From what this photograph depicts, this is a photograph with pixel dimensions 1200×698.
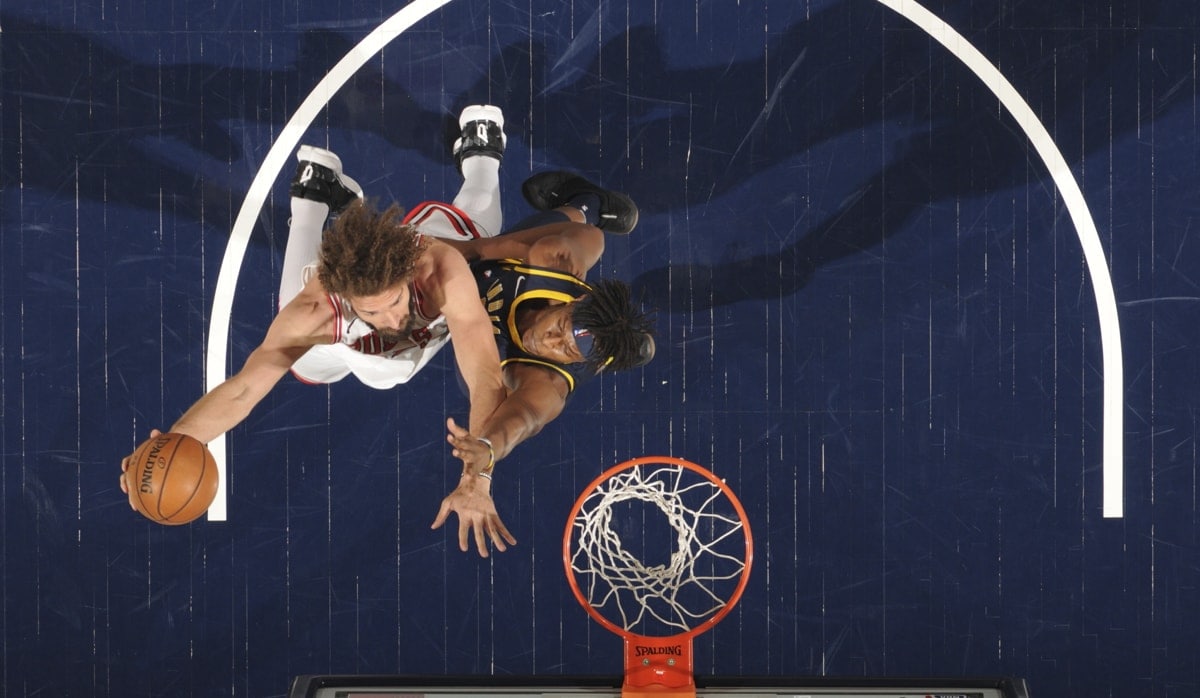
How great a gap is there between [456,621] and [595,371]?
6.15ft

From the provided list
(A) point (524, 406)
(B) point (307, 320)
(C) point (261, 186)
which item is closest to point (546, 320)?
(A) point (524, 406)

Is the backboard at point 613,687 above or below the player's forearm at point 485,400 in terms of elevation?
below

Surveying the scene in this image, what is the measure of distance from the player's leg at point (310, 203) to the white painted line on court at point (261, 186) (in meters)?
0.31

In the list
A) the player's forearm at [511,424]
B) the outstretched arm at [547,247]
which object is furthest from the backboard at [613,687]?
the outstretched arm at [547,247]

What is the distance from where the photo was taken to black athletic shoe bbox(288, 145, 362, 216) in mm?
4692

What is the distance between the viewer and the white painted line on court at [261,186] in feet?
16.8

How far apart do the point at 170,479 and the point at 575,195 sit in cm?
237

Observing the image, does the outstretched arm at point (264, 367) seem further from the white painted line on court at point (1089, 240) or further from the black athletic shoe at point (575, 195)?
the white painted line on court at point (1089, 240)

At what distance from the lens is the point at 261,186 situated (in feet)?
16.8

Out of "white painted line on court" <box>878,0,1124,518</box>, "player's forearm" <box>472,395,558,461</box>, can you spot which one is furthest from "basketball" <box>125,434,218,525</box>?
"white painted line on court" <box>878,0,1124,518</box>

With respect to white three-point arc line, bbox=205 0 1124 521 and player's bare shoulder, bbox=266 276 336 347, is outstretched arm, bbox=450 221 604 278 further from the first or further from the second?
white three-point arc line, bbox=205 0 1124 521

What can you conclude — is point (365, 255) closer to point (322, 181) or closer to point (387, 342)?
point (387, 342)

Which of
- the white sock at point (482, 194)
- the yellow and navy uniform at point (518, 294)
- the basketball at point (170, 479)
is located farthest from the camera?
the white sock at point (482, 194)

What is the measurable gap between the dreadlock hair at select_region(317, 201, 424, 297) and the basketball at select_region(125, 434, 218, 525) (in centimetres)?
85
